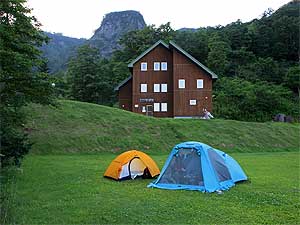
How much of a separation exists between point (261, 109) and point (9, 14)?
43.3m

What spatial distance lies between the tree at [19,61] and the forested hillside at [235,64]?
36742 mm

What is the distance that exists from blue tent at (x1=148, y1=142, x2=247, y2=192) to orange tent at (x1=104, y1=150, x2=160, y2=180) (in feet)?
5.86

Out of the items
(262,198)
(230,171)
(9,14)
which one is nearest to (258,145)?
(230,171)

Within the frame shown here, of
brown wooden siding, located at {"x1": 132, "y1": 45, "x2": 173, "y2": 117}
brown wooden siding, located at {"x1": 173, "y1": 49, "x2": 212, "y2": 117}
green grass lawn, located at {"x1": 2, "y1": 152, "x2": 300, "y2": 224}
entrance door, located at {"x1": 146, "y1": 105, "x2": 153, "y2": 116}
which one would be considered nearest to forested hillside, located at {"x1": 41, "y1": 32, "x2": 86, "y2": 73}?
brown wooden siding, located at {"x1": 132, "y1": 45, "x2": 173, "y2": 117}

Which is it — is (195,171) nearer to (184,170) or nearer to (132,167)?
(184,170)

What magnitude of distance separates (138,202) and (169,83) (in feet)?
125

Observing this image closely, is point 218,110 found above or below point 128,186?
above

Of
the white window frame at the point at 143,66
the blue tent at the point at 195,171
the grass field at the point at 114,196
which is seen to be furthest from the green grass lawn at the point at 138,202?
the white window frame at the point at 143,66

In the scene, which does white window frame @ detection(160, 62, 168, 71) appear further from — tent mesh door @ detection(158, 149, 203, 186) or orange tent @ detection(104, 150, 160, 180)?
tent mesh door @ detection(158, 149, 203, 186)

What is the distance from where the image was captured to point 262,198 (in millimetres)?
10102

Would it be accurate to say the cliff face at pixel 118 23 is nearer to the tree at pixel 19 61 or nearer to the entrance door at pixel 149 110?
the entrance door at pixel 149 110

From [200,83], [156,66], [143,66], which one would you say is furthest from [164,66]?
[200,83]

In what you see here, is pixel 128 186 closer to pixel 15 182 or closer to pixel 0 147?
pixel 15 182

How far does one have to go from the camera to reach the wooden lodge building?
4584cm
